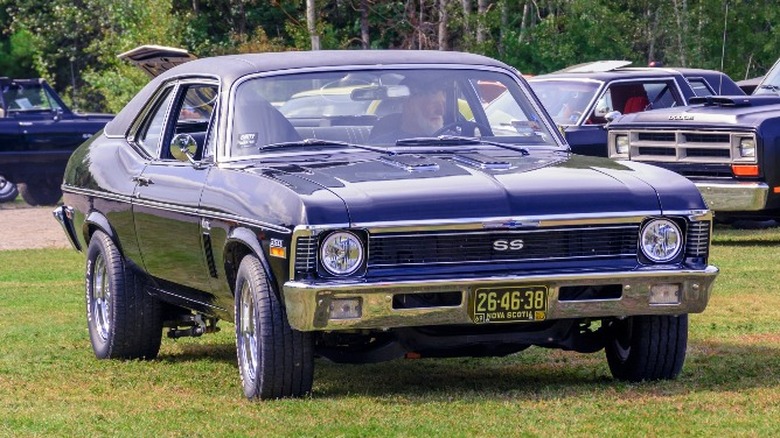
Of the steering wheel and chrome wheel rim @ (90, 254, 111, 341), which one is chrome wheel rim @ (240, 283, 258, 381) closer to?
the steering wheel

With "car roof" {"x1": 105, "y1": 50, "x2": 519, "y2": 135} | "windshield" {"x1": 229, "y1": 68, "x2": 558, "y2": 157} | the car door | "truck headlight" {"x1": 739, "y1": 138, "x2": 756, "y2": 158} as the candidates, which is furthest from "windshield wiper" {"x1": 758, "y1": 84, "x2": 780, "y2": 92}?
the car door

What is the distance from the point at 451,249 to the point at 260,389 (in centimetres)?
104

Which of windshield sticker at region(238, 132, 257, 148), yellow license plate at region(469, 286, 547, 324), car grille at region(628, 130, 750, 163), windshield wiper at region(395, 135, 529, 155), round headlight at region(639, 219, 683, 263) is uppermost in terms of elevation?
windshield sticker at region(238, 132, 257, 148)

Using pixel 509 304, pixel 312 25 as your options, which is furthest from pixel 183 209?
pixel 312 25

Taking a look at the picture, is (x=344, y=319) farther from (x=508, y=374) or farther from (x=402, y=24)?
(x=402, y=24)

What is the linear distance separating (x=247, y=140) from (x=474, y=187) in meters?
1.44

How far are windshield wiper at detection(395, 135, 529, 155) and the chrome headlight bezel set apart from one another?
1.34 meters

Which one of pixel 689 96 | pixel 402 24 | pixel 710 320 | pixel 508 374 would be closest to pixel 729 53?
pixel 402 24

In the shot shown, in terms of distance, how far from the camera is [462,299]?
7.12 metres

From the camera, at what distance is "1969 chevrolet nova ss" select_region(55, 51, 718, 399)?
708cm

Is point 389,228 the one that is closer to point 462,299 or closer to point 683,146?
point 462,299

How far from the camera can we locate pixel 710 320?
10562mm

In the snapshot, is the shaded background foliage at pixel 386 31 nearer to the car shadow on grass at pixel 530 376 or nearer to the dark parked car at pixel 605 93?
the dark parked car at pixel 605 93

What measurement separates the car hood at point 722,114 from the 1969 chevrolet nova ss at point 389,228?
682 centimetres
